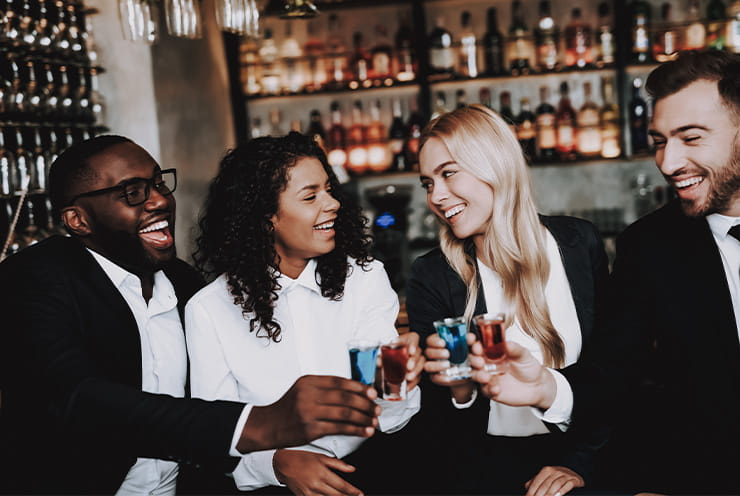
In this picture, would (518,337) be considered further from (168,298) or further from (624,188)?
(624,188)

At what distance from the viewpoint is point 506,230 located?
198 centimetres

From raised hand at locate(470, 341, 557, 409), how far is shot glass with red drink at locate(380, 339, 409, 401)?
0.17m

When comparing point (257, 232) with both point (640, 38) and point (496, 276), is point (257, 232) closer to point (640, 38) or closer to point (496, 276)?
point (496, 276)

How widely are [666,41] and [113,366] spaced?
3.45m

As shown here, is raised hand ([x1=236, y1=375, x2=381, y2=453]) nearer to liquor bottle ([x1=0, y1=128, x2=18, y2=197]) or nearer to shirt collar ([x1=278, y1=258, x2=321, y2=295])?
shirt collar ([x1=278, y1=258, x2=321, y2=295])

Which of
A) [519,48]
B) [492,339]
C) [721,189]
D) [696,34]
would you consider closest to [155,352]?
[492,339]

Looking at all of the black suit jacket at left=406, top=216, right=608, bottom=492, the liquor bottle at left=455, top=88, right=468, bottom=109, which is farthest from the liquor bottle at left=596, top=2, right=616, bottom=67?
the black suit jacket at left=406, top=216, right=608, bottom=492

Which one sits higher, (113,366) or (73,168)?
(73,168)

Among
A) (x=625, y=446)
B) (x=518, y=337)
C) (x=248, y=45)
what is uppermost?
(x=248, y=45)

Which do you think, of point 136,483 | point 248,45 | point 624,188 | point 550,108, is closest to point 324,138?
point 248,45

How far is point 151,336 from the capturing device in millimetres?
1846

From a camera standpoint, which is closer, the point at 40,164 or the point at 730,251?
the point at 730,251

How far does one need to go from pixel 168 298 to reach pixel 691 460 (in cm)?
141

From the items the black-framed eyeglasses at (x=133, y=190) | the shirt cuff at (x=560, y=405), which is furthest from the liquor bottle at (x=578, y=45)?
the black-framed eyeglasses at (x=133, y=190)
